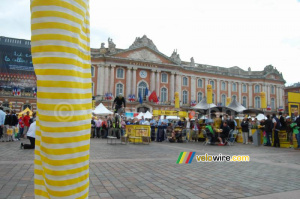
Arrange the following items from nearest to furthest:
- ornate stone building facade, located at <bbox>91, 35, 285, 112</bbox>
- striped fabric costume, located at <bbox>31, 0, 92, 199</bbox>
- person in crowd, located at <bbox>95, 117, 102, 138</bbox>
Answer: striped fabric costume, located at <bbox>31, 0, 92, 199</bbox>
person in crowd, located at <bbox>95, 117, 102, 138</bbox>
ornate stone building facade, located at <bbox>91, 35, 285, 112</bbox>

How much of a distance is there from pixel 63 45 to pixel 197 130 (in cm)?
1488

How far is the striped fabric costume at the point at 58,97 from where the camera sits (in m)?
1.44

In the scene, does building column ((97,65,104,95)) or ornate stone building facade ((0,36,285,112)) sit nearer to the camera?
ornate stone building facade ((0,36,285,112))

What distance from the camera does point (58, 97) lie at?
Result: 146 centimetres

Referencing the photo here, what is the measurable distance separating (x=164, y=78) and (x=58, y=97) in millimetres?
42321

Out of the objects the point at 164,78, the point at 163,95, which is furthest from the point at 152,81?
the point at 163,95

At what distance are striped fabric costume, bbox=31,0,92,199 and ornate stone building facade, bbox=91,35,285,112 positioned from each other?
1446 inches

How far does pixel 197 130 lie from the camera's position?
617 inches

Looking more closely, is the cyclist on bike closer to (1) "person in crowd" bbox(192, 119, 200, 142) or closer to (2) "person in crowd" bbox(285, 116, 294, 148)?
(1) "person in crowd" bbox(192, 119, 200, 142)

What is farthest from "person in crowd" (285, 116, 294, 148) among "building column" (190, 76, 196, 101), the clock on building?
"building column" (190, 76, 196, 101)

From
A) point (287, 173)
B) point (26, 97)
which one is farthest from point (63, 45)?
point (26, 97)

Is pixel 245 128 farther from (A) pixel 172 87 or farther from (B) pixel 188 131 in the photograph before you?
(A) pixel 172 87

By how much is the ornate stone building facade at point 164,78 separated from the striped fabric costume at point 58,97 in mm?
36723

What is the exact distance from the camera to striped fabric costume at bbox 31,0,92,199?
1.44 metres
